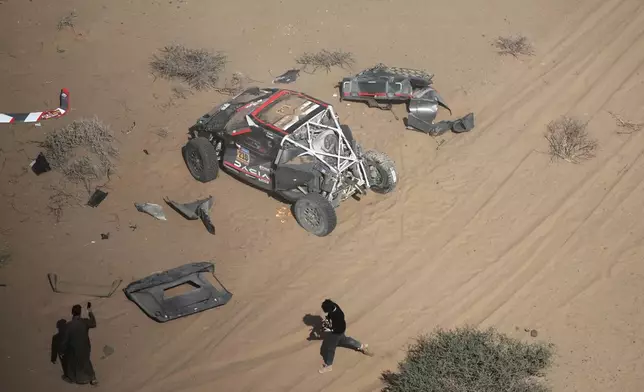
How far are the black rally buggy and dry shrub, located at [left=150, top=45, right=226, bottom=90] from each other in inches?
90.0

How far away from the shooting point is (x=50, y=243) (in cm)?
1098

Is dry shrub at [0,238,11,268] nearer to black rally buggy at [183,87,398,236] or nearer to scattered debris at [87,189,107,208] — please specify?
scattered debris at [87,189,107,208]

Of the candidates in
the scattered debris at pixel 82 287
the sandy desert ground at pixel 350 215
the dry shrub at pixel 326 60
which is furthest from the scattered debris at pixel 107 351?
the dry shrub at pixel 326 60

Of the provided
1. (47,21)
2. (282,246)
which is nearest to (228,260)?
(282,246)

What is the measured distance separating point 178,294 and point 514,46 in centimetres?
983

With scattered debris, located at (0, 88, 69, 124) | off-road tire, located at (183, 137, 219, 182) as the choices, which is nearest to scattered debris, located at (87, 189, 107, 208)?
off-road tire, located at (183, 137, 219, 182)

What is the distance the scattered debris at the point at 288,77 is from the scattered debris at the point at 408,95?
115cm

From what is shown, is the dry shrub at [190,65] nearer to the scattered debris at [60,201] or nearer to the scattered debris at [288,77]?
the scattered debris at [288,77]

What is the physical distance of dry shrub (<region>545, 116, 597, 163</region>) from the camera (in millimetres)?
12914

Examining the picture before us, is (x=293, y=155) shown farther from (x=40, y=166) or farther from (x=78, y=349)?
(x=40, y=166)

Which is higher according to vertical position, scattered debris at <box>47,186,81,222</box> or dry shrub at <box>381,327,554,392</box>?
dry shrub at <box>381,327,554,392</box>

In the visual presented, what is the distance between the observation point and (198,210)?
11523 mm

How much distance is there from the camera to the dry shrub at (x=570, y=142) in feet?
42.4

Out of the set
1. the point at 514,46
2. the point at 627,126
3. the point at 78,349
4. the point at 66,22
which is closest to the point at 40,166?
the point at 78,349
